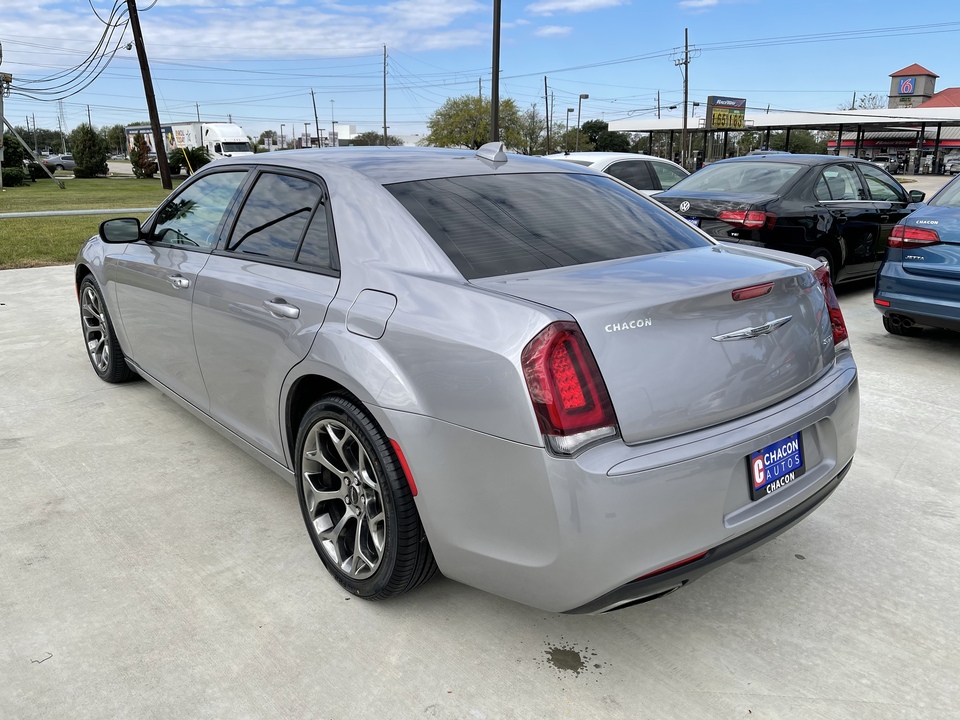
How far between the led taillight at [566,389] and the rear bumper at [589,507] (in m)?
0.05

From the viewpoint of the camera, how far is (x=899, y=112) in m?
53.7

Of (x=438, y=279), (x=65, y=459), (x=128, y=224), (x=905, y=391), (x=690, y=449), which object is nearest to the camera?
(x=690, y=449)

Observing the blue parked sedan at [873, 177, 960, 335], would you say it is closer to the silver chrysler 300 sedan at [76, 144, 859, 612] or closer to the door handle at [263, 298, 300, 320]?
the silver chrysler 300 sedan at [76, 144, 859, 612]

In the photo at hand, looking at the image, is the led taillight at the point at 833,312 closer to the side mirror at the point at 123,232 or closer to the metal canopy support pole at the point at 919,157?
the side mirror at the point at 123,232

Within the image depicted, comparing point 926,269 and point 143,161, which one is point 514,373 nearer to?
point 926,269

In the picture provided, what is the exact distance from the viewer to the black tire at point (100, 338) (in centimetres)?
493

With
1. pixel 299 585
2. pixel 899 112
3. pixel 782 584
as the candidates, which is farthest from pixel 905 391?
pixel 899 112

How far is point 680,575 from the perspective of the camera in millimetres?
2152

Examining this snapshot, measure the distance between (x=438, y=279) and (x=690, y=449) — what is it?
924 mm

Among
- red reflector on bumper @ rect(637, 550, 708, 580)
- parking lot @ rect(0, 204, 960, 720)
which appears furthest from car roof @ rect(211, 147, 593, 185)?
red reflector on bumper @ rect(637, 550, 708, 580)

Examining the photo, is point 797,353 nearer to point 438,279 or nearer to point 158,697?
point 438,279

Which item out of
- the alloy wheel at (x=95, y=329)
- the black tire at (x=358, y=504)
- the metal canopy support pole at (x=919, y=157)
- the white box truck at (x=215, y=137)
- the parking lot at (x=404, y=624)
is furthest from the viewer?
the metal canopy support pole at (x=919, y=157)

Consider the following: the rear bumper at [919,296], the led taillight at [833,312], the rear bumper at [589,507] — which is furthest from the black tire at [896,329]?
the rear bumper at [589,507]

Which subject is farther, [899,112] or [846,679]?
[899,112]
